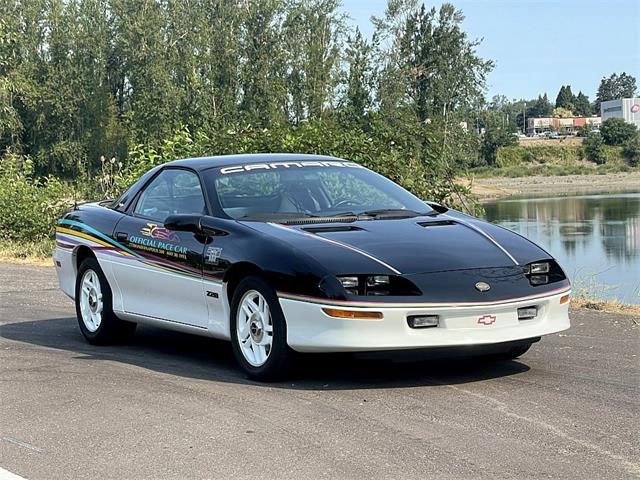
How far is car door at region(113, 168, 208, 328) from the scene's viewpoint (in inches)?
284

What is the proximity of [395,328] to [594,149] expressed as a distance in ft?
339

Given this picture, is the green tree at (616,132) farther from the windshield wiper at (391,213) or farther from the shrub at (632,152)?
the windshield wiper at (391,213)

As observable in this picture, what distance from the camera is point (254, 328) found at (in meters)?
6.62

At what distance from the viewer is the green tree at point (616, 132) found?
107m

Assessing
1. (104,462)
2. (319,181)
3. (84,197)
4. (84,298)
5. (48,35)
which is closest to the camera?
(104,462)

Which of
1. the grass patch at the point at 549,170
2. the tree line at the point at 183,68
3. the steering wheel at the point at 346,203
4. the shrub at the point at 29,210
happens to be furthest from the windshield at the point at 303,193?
the grass patch at the point at 549,170

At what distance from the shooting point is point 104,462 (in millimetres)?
4836

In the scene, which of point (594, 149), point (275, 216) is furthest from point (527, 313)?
point (594, 149)

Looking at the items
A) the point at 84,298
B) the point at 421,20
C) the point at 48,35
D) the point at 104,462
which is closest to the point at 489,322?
the point at 104,462

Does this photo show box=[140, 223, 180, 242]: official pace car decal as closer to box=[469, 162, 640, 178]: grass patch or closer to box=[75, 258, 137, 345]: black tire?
box=[75, 258, 137, 345]: black tire

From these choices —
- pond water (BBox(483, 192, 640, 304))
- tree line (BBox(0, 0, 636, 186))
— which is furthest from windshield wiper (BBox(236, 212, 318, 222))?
tree line (BBox(0, 0, 636, 186))

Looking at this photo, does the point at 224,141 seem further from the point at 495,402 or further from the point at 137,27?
the point at 137,27

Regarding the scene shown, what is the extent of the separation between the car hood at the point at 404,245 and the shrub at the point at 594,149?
99.9m

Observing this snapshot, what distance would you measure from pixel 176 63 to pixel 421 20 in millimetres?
13380
